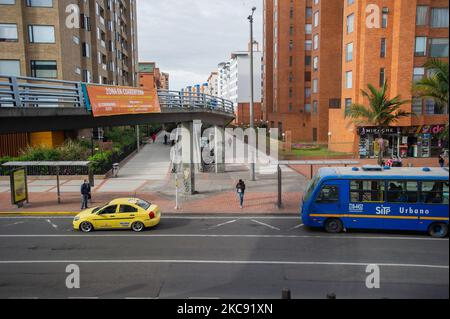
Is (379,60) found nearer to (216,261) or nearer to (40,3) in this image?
(40,3)

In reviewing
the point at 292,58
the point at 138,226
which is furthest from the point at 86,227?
the point at 292,58

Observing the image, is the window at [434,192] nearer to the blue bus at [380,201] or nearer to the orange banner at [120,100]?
the blue bus at [380,201]

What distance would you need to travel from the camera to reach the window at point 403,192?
49.7 ft

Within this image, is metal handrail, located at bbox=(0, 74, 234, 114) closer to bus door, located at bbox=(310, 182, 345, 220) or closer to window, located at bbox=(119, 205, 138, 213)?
window, located at bbox=(119, 205, 138, 213)

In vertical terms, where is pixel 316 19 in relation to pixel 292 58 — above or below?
above

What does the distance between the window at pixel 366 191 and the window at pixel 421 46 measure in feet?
91.0

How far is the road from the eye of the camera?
34.2ft

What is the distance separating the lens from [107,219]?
655 inches

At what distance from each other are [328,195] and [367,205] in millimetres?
1500

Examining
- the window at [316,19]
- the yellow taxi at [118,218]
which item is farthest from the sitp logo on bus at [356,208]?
the window at [316,19]

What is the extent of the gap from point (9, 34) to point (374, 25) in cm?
3269

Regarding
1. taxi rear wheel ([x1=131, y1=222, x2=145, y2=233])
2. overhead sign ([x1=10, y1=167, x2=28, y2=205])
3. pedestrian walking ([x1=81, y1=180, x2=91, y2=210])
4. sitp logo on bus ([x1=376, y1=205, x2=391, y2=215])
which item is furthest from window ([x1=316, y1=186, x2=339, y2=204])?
overhead sign ([x1=10, y1=167, x2=28, y2=205])

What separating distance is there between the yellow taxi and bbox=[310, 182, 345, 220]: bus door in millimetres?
6715
